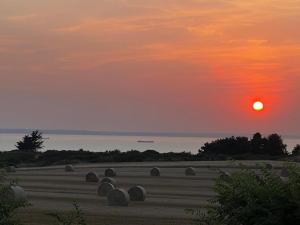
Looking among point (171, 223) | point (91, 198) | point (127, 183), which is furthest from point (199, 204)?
point (127, 183)

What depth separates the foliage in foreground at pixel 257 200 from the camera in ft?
26.5

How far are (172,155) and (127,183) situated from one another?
35888mm

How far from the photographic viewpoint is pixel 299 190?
821cm

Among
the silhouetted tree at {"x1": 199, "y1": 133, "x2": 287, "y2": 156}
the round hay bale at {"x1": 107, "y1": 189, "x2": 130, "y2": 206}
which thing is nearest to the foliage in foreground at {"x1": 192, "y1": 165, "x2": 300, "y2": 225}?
the round hay bale at {"x1": 107, "y1": 189, "x2": 130, "y2": 206}

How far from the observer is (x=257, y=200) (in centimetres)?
828

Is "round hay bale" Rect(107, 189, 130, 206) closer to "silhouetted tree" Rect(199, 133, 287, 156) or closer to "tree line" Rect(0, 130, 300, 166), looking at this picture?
"tree line" Rect(0, 130, 300, 166)

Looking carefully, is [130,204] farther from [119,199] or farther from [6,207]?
[6,207]

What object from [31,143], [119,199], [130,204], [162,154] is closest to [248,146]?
[162,154]

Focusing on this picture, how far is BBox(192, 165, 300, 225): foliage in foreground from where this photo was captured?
8070mm

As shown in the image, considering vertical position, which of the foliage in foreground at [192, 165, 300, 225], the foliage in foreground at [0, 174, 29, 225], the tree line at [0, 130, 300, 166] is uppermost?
the tree line at [0, 130, 300, 166]

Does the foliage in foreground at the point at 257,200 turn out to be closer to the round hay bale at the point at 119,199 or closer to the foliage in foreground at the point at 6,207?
the foliage in foreground at the point at 6,207

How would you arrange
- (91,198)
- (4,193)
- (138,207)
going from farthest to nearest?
(91,198)
(138,207)
(4,193)

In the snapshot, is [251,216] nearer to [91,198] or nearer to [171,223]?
[171,223]

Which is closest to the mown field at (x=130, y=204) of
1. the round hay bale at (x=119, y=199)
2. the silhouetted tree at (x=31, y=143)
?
the round hay bale at (x=119, y=199)
